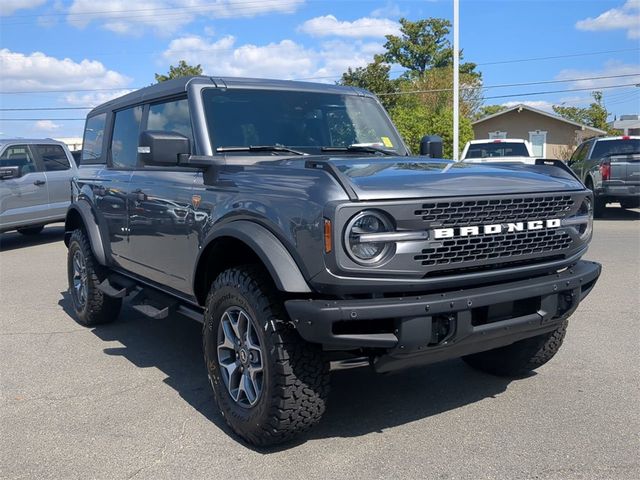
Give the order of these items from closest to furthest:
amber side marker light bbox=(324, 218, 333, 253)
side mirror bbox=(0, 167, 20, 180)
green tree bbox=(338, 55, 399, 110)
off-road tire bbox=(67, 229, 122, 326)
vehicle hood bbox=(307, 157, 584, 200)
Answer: amber side marker light bbox=(324, 218, 333, 253)
vehicle hood bbox=(307, 157, 584, 200)
off-road tire bbox=(67, 229, 122, 326)
side mirror bbox=(0, 167, 20, 180)
green tree bbox=(338, 55, 399, 110)

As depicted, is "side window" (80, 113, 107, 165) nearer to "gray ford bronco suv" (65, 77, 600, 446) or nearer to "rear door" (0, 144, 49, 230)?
"gray ford bronco suv" (65, 77, 600, 446)

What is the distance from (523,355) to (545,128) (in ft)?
119

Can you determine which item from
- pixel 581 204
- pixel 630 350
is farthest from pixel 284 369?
pixel 630 350

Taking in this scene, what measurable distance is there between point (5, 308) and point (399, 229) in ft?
18.5

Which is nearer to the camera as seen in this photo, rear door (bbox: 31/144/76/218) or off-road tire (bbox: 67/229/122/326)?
off-road tire (bbox: 67/229/122/326)

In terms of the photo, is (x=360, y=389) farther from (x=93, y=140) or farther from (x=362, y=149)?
(x=93, y=140)

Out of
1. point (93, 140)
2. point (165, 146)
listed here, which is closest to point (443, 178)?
point (165, 146)

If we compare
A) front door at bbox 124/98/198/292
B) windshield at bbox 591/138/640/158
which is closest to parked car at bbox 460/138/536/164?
windshield at bbox 591/138/640/158

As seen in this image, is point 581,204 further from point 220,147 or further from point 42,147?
point 42,147

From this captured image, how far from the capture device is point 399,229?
2.95m

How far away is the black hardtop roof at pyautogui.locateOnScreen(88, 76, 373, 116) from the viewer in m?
4.42

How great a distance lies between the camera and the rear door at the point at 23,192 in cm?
1145

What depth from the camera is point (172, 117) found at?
4590 mm

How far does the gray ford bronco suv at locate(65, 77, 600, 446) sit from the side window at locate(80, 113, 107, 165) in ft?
5.29
